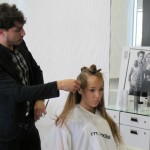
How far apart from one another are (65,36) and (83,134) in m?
1.44

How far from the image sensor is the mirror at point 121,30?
227 cm

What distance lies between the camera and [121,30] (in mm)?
2361

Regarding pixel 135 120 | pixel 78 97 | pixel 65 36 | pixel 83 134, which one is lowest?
pixel 135 120

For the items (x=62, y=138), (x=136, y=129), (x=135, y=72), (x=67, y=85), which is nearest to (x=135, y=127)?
(x=136, y=129)

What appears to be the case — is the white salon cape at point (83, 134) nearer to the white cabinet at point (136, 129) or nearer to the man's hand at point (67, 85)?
the man's hand at point (67, 85)

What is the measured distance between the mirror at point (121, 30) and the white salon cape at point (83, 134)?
929mm

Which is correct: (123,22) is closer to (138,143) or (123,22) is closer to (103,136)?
(138,143)

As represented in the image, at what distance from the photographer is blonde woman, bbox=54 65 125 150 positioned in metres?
1.36

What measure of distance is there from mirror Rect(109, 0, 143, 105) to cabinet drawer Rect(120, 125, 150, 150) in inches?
12.9

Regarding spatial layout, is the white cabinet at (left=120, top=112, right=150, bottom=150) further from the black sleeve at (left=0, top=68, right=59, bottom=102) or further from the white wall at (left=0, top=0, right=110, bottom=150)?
the black sleeve at (left=0, top=68, right=59, bottom=102)

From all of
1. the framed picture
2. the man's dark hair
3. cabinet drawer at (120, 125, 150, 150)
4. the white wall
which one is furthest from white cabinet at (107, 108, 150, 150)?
the man's dark hair

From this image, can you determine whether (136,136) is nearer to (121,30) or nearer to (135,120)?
(135,120)

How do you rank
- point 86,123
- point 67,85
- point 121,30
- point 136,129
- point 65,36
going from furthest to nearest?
point 65,36
point 121,30
point 136,129
point 86,123
point 67,85

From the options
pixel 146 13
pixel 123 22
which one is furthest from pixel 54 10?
pixel 146 13
